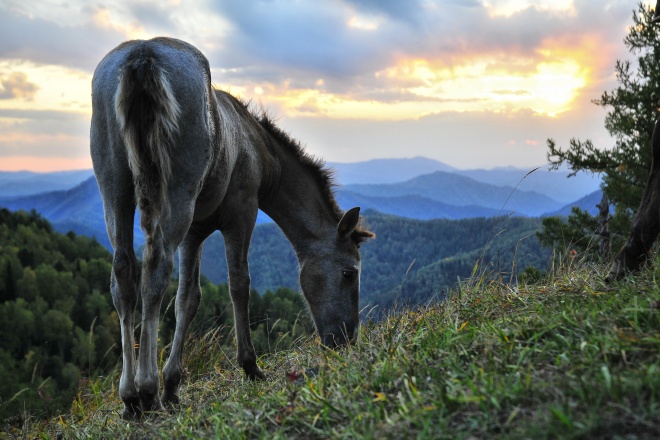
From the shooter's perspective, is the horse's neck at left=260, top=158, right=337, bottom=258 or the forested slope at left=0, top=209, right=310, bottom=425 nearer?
the horse's neck at left=260, top=158, right=337, bottom=258

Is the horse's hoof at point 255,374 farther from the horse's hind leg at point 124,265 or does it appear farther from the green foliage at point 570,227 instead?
the green foliage at point 570,227

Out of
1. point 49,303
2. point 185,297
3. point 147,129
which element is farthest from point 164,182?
point 49,303

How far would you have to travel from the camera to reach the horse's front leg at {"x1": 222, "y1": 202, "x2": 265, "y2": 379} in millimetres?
5500

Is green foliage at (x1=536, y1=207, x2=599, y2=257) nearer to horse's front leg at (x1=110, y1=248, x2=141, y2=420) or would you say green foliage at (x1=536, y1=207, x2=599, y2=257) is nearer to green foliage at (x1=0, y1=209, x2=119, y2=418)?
horse's front leg at (x1=110, y1=248, x2=141, y2=420)

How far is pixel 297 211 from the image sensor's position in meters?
6.44

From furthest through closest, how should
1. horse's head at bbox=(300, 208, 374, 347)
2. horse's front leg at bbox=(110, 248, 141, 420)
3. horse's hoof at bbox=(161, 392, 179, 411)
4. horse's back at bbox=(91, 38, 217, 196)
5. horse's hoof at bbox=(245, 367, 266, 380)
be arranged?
horse's head at bbox=(300, 208, 374, 347) → horse's hoof at bbox=(245, 367, 266, 380) → horse's hoof at bbox=(161, 392, 179, 411) → horse's front leg at bbox=(110, 248, 141, 420) → horse's back at bbox=(91, 38, 217, 196)

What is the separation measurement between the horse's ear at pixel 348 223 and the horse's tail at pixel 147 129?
234 cm

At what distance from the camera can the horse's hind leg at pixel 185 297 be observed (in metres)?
5.16

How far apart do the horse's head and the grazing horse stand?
86cm

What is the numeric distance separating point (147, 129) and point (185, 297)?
188cm

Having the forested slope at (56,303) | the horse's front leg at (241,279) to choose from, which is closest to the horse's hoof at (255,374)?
the horse's front leg at (241,279)

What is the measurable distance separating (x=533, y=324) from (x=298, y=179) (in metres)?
3.61

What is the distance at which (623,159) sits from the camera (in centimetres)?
1588

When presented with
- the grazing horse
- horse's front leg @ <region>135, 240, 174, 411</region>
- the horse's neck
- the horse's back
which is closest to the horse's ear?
the horse's neck
